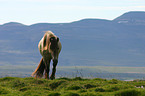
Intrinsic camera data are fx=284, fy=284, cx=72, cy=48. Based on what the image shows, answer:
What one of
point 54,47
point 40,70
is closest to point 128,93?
point 54,47

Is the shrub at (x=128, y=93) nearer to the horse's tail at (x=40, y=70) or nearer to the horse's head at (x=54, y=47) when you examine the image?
the horse's head at (x=54, y=47)

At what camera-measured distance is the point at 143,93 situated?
14.0m

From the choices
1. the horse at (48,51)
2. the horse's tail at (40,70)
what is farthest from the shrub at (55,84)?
the horse's tail at (40,70)

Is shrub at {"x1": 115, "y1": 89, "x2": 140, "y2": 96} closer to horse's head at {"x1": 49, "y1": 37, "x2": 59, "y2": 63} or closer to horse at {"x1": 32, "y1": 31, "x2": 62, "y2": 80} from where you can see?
horse at {"x1": 32, "y1": 31, "x2": 62, "y2": 80}

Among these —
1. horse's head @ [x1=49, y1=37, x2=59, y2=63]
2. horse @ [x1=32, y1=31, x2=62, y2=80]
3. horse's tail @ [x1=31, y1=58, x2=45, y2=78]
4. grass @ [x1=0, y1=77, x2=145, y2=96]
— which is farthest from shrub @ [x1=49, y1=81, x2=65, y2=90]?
horse's tail @ [x1=31, y1=58, x2=45, y2=78]

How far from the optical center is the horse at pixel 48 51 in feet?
68.5

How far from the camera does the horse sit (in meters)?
20.9

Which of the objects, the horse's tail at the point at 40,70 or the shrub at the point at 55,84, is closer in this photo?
the shrub at the point at 55,84

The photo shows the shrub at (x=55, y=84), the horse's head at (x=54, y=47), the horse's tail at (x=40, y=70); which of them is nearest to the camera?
the shrub at (x=55, y=84)

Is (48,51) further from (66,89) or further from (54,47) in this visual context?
(66,89)

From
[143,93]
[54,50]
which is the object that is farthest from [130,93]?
[54,50]

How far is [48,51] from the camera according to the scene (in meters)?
22.1

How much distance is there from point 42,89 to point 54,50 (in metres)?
5.24

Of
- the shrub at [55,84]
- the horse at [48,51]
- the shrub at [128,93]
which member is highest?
the horse at [48,51]
